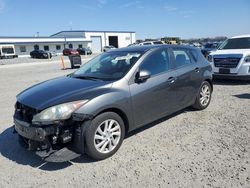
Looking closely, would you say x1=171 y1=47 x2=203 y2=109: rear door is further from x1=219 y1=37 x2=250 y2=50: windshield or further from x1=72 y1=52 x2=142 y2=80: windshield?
x1=219 y1=37 x2=250 y2=50: windshield

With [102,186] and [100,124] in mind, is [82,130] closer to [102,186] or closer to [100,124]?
[100,124]

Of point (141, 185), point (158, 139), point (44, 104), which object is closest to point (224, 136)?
point (158, 139)

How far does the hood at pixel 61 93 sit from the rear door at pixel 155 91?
24.6 inches

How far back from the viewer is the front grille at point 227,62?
902cm

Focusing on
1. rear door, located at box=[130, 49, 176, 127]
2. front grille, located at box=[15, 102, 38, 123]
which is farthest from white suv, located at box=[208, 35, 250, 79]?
front grille, located at box=[15, 102, 38, 123]

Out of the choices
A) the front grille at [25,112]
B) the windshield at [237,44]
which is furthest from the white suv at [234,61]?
the front grille at [25,112]

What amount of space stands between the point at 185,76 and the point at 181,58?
44cm

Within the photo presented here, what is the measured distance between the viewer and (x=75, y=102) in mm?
3566

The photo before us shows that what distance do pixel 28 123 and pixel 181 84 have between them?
3.02 meters

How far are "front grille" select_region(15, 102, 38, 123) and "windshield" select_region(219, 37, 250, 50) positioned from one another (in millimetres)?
8904

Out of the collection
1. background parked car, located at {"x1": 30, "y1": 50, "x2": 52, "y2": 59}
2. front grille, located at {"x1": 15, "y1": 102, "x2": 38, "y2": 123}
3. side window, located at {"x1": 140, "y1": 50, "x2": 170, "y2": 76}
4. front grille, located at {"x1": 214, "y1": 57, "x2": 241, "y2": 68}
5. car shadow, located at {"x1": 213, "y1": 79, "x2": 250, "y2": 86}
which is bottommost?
background parked car, located at {"x1": 30, "y1": 50, "x2": 52, "y2": 59}

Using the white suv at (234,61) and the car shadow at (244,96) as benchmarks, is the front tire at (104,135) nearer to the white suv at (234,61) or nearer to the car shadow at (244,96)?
the car shadow at (244,96)

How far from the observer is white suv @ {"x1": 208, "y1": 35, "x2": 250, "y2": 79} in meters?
8.88

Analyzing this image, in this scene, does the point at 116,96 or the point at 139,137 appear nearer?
the point at 116,96
